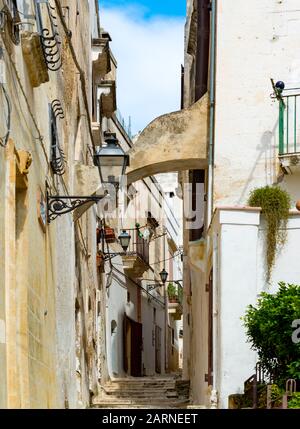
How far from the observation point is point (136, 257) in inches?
1377

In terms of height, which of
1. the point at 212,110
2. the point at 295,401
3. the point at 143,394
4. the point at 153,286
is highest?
the point at 212,110

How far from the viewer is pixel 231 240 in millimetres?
16516

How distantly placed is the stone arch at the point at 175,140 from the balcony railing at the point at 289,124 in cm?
141

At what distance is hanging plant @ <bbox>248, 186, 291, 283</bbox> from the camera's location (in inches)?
661

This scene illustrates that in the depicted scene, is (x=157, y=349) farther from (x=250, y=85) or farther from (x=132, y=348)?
(x=250, y=85)

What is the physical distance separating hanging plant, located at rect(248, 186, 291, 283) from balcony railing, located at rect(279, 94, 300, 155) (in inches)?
25.9

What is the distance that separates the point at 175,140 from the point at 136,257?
1600 centimetres

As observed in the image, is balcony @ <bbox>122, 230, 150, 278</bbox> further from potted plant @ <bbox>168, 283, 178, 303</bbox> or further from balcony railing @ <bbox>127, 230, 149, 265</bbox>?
potted plant @ <bbox>168, 283, 178, 303</bbox>

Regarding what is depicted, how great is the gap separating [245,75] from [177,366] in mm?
34996

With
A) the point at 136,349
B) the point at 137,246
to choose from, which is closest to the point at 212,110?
the point at 136,349

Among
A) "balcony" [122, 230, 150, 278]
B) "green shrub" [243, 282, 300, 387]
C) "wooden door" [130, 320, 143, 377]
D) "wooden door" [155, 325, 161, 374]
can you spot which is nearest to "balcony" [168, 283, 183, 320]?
"wooden door" [155, 325, 161, 374]

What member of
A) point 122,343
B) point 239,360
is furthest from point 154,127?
point 122,343
